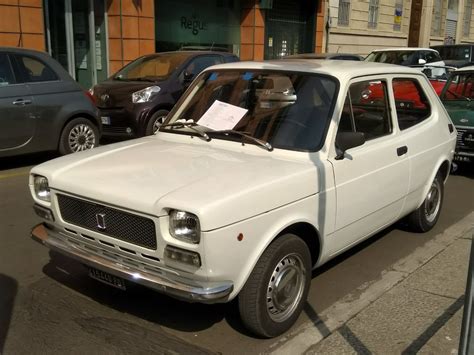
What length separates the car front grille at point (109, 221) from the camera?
3.09 meters

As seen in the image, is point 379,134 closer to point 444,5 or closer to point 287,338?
point 287,338

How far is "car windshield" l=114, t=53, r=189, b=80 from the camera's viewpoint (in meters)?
9.86

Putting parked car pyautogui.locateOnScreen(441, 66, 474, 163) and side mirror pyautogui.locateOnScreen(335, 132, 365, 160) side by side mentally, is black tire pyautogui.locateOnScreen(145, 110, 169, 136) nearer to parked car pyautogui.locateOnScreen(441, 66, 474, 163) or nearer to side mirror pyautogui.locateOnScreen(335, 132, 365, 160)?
parked car pyautogui.locateOnScreen(441, 66, 474, 163)

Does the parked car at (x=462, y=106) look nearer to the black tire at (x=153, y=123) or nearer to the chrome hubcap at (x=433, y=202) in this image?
the chrome hubcap at (x=433, y=202)

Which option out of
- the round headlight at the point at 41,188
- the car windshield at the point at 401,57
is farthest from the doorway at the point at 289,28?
the round headlight at the point at 41,188

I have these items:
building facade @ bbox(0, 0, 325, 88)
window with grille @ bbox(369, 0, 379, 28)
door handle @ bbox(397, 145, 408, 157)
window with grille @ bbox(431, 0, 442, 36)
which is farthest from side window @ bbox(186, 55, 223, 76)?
window with grille @ bbox(431, 0, 442, 36)

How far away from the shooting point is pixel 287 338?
344 centimetres

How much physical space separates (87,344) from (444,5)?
3547cm

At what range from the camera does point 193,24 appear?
17.3m

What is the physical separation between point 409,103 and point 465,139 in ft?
10.3

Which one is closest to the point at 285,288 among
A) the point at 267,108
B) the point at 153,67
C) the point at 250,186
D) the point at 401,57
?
the point at 250,186

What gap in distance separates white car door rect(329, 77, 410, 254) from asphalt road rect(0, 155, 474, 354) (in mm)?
422

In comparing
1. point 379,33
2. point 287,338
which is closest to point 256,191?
point 287,338

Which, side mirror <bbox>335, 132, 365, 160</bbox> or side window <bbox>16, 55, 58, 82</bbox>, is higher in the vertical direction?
side window <bbox>16, 55, 58, 82</bbox>
